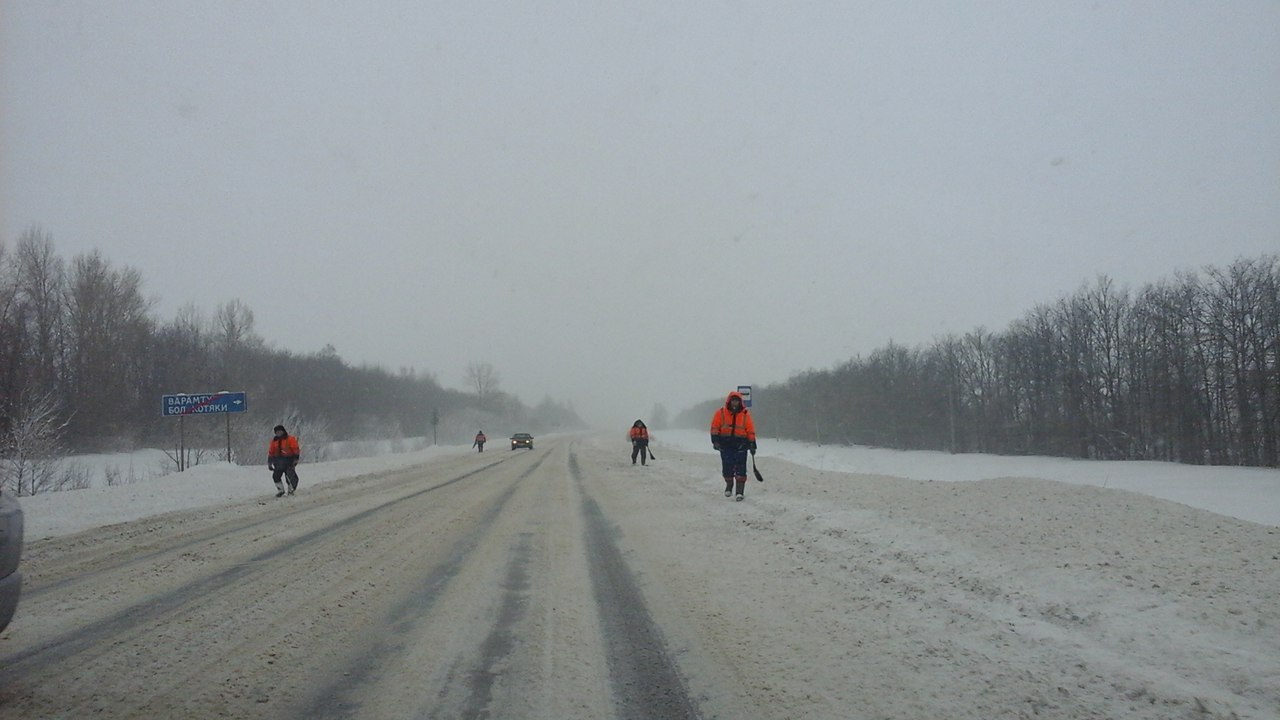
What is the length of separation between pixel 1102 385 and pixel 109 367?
213 ft

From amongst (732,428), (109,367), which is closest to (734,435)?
(732,428)

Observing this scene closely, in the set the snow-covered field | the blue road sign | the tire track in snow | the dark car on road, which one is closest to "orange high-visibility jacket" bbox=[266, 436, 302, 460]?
the snow-covered field

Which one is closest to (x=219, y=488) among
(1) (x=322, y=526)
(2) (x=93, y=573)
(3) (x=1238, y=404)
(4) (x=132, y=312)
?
(1) (x=322, y=526)

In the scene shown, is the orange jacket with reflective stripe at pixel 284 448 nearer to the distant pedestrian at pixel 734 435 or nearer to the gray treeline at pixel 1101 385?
the distant pedestrian at pixel 734 435

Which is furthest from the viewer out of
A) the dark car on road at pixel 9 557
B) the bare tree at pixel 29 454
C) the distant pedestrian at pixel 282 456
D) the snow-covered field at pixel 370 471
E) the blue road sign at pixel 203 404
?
the bare tree at pixel 29 454

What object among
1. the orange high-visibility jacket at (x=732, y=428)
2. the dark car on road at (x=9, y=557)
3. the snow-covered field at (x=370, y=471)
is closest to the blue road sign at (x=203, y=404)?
the snow-covered field at (x=370, y=471)

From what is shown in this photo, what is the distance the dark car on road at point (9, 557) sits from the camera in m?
3.71

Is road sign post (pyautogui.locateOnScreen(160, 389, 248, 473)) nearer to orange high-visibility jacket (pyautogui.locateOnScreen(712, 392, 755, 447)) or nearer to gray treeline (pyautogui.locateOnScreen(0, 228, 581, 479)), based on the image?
gray treeline (pyautogui.locateOnScreen(0, 228, 581, 479))

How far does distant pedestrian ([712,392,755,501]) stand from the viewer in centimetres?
1314

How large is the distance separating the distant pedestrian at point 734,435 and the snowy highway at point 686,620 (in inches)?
138

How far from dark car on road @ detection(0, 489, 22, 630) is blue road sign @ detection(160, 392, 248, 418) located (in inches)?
836

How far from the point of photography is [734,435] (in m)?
13.1

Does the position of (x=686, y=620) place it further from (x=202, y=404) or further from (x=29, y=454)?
(x=29, y=454)

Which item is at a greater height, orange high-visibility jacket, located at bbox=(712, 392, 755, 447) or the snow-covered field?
orange high-visibility jacket, located at bbox=(712, 392, 755, 447)
